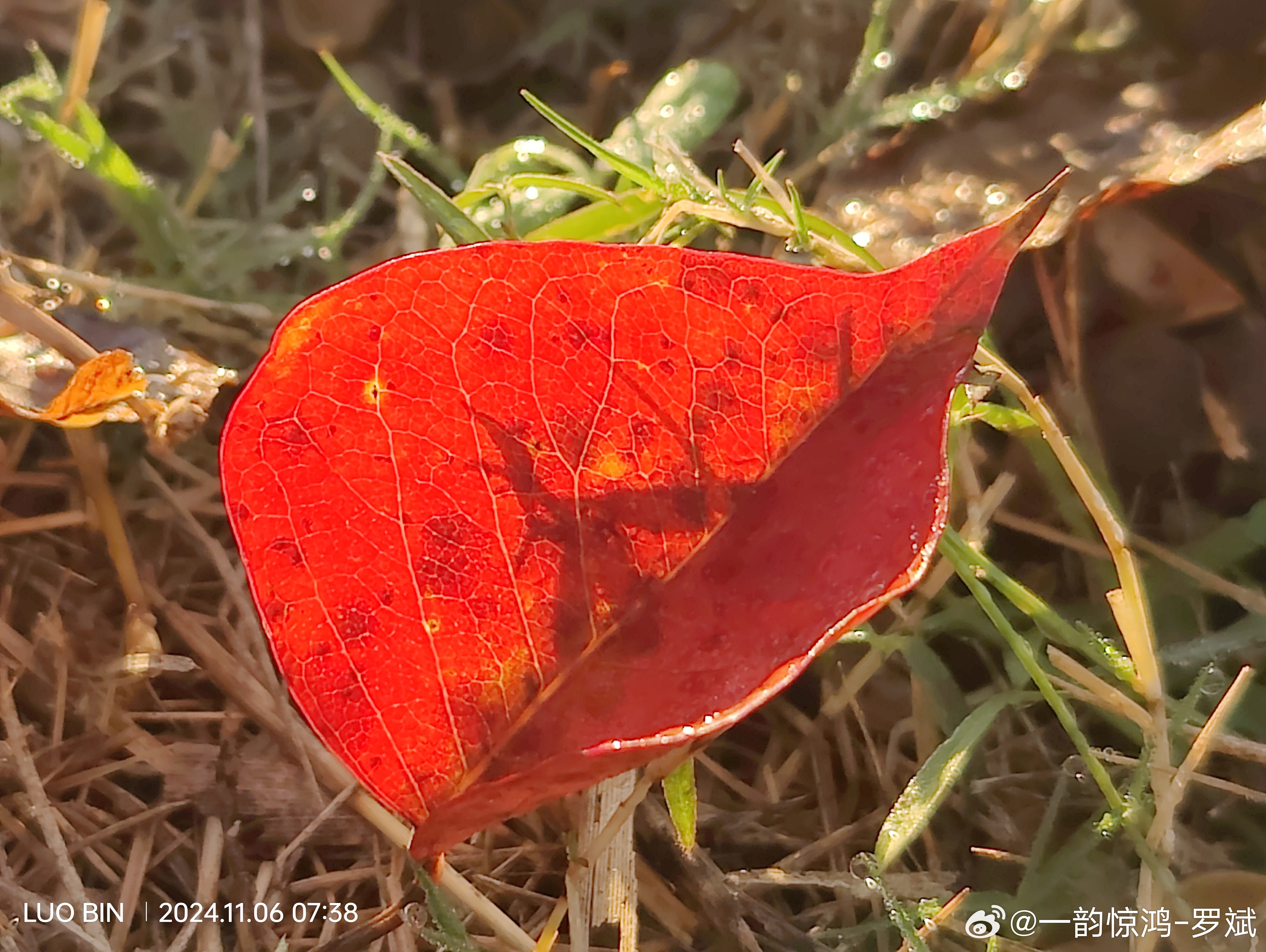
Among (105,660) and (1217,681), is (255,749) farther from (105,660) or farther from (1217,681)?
(1217,681)

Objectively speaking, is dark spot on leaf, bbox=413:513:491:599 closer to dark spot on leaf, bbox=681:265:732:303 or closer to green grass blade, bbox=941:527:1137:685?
dark spot on leaf, bbox=681:265:732:303

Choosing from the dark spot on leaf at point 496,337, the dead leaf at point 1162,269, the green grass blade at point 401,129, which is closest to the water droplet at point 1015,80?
the dead leaf at point 1162,269

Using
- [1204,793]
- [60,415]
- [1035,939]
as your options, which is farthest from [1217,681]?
[60,415]

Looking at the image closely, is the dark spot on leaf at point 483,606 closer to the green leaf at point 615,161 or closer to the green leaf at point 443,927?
the green leaf at point 443,927

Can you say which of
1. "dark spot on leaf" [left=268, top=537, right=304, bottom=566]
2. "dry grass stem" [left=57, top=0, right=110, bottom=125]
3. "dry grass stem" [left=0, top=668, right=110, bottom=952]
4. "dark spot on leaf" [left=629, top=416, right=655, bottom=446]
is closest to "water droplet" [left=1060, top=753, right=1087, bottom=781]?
"dark spot on leaf" [left=629, top=416, right=655, bottom=446]

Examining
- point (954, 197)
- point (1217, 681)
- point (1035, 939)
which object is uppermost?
point (954, 197)

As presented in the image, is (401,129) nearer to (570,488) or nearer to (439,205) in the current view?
(439,205)
